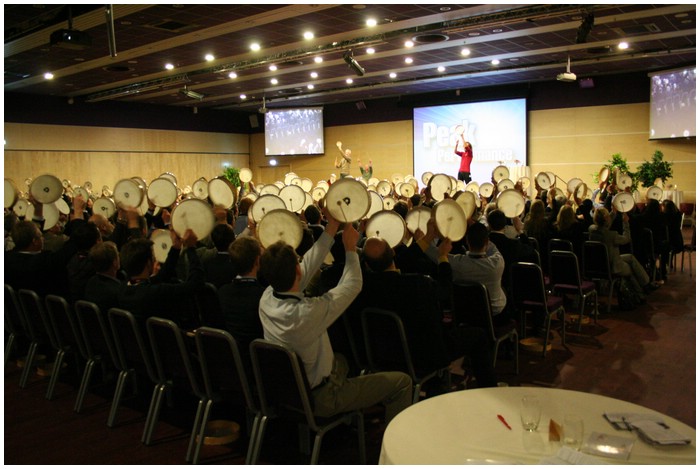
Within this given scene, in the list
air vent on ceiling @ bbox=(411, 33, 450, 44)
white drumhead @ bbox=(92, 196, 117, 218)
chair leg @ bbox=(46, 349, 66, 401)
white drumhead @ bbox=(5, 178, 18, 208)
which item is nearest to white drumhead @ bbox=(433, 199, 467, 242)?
chair leg @ bbox=(46, 349, 66, 401)

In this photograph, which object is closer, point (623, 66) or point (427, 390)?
point (427, 390)

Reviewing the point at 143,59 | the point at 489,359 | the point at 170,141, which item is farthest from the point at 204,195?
the point at 170,141

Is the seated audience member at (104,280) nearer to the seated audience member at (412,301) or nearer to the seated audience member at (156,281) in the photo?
the seated audience member at (156,281)

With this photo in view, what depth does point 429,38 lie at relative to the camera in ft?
39.9

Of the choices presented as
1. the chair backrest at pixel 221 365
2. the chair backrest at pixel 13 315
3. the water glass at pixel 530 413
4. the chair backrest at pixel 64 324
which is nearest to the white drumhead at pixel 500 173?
the chair backrest at pixel 13 315

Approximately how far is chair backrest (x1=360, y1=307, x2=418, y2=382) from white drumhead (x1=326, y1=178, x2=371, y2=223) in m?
0.69

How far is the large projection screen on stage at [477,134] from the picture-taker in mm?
19094

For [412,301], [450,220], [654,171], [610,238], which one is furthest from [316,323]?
[654,171]

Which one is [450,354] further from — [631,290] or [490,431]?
[631,290]

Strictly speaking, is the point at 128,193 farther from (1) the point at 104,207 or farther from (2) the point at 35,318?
(2) the point at 35,318

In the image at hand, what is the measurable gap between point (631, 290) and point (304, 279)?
5.40 m

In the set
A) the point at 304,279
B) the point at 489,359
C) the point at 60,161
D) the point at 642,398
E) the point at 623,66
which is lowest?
the point at 642,398

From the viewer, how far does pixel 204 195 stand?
10062 millimetres

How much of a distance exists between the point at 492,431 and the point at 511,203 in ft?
16.3
